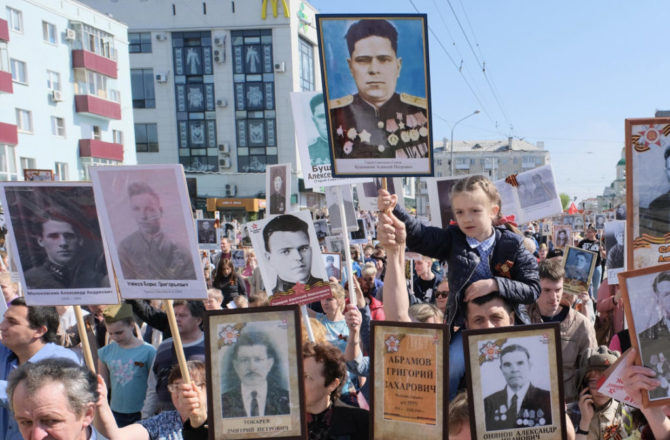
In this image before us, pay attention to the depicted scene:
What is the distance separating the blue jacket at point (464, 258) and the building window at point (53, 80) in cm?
3535

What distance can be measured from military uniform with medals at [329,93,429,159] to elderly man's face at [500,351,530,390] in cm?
112

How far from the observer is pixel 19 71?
3103 centimetres

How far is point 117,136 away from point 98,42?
6369 millimetres

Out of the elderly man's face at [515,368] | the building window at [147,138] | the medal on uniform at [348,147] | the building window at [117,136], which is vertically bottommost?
the elderly man's face at [515,368]

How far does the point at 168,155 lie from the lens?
53500mm

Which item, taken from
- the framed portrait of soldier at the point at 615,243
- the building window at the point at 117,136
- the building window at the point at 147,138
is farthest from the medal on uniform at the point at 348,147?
the building window at the point at 147,138

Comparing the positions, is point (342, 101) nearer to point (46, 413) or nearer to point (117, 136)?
point (46, 413)

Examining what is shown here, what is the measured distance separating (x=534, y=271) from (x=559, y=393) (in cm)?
88

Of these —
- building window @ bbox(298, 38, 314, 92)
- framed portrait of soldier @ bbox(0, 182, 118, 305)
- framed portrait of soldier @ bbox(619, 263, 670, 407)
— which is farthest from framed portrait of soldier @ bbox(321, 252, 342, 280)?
building window @ bbox(298, 38, 314, 92)

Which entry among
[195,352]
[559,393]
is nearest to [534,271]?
[559,393]

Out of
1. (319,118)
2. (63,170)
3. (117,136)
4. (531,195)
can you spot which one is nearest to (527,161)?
(117,136)

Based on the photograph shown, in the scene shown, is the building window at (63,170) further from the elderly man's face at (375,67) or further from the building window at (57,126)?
the elderly man's face at (375,67)

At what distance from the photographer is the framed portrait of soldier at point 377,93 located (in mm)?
2912

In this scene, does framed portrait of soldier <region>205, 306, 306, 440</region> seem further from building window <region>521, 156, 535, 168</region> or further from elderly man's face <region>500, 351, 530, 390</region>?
building window <region>521, 156, 535, 168</region>
